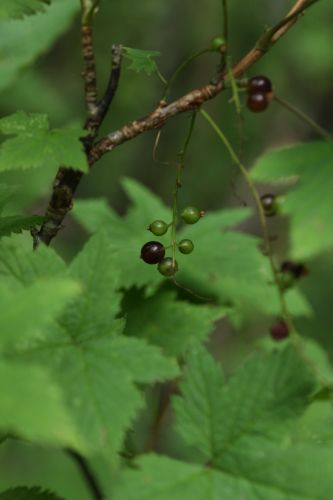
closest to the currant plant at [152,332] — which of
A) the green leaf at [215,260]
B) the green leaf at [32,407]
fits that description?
the green leaf at [32,407]

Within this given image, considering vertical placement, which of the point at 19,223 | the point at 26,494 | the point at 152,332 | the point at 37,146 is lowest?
the point at 26,494

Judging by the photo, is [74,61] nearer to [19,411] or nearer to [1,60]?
[1,60]

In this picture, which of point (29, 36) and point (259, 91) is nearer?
point (259, 91)

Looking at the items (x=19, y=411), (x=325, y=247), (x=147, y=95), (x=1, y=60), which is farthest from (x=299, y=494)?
Result: (x=147, y=95)

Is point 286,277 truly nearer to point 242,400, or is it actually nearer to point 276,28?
point 242,400

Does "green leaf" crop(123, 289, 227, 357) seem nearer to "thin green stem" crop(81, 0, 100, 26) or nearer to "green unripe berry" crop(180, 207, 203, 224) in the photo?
"green unripe berry" crop(180, 207, 203, 224)

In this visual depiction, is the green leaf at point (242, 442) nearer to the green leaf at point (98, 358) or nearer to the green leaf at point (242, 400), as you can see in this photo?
the green leaf at point (242, 400)

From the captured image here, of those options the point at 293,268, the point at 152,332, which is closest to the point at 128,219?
the point at 293,268
